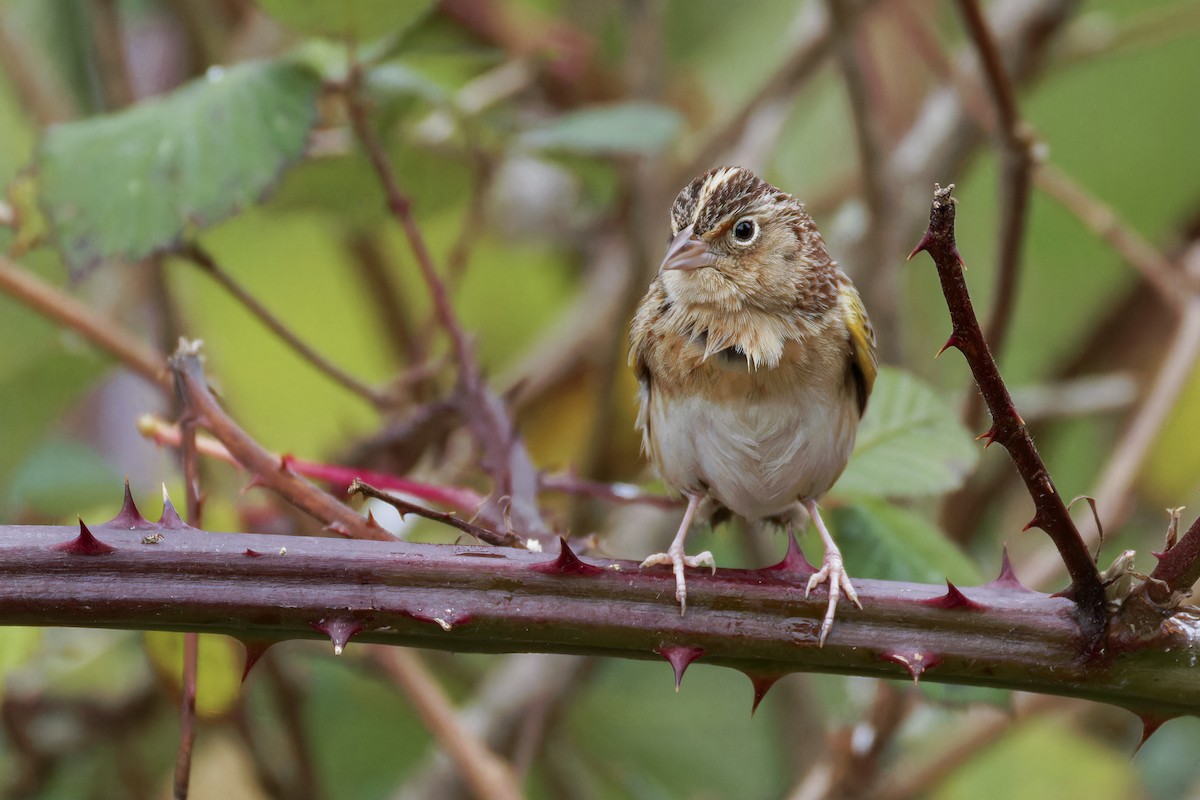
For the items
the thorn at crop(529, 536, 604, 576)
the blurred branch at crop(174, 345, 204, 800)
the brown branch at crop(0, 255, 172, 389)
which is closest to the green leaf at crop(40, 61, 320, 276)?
the brown branch at crop(0, 255, 172, 389)

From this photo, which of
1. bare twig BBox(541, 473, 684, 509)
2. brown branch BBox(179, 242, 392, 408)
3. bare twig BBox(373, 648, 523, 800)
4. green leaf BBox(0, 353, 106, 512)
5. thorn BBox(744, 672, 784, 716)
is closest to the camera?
thorn BBox(744, 672, 784, 716)

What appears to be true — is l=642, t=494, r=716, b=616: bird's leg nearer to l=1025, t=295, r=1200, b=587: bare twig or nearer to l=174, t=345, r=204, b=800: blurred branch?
l=174, t=345, r=204, b=800: blurred branch

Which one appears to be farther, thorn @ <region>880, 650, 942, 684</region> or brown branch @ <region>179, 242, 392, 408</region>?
brown branch @ <region>179, 242, 392, 408</region>

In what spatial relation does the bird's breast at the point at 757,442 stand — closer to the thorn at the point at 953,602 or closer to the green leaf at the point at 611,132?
the green leaf at the point at 611,132

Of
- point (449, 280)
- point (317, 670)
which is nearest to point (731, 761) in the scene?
point (317, 670)

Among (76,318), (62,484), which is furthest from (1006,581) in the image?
(62,484)

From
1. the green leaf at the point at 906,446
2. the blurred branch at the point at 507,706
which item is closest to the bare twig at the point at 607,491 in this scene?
the green leaf at the point at 906,446

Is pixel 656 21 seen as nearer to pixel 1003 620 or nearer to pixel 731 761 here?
pixel 731 761

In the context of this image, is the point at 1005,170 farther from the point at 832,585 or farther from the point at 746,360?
the point at 832,585
